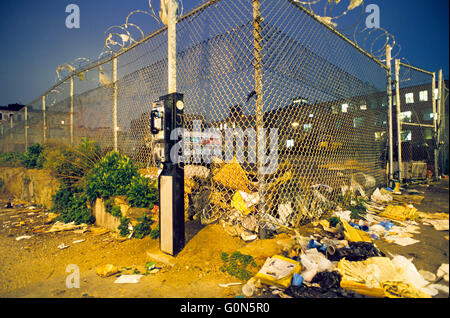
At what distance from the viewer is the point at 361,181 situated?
200 inches

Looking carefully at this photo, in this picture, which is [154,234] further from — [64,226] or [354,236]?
[354,236]

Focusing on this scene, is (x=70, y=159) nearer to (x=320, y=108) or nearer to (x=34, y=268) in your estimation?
(x=34, y=268)

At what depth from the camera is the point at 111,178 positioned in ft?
13.2

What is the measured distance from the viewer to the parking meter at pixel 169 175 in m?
2.58

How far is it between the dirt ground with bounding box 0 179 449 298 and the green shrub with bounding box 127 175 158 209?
613mm

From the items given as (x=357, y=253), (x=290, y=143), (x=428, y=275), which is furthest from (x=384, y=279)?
(x=290, y=143)

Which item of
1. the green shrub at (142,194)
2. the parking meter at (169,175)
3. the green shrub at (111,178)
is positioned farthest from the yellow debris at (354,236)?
the green shrub at (111,178)

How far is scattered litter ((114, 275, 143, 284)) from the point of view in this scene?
2.21 m

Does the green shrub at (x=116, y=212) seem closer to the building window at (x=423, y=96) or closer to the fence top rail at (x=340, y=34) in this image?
the fence top rail at (x=340, y=34)

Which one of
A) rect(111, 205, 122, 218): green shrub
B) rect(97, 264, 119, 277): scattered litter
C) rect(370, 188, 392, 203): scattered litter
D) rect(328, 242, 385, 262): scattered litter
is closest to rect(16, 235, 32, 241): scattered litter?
rect(111, 205, 122, 218): green shrub

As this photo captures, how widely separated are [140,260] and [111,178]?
1.94m

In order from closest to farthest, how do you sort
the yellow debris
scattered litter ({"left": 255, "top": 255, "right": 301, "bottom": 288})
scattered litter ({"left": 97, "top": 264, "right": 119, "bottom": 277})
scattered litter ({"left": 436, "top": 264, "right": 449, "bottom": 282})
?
scattered litter ({"left": 436, "top": 264, "right": 449, "bottom": 282})
scattered litter ({"left": 255, "top": 255, "right": 301, "bottom": 288})
scattered litter ({"left": 97, "top": 264, "right": 119, "bottom": 277})
the yellow debris

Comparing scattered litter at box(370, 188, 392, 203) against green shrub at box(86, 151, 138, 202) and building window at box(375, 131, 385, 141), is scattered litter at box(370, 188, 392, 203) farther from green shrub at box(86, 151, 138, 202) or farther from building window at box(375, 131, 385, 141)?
green shrub at box(86, 151, 138, 202)

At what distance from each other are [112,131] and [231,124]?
3429 millimetres
